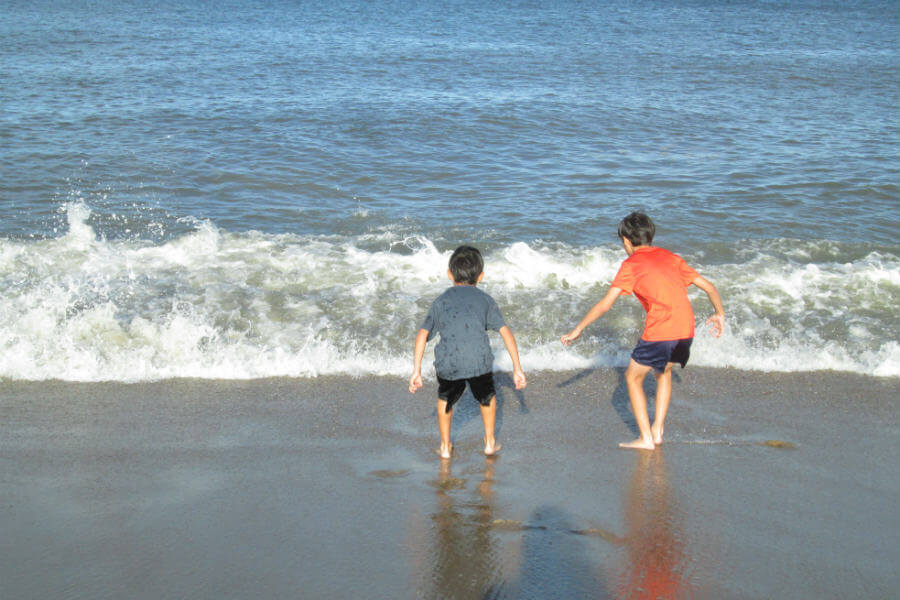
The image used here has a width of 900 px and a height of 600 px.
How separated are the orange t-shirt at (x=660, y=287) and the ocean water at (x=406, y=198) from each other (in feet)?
6.55

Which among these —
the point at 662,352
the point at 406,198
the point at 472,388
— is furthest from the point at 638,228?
the point at 406,198

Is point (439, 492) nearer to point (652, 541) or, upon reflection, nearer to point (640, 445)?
point (652, 541)

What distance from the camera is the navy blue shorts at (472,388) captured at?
195 inches

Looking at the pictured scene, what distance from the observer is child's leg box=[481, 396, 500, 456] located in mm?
5055

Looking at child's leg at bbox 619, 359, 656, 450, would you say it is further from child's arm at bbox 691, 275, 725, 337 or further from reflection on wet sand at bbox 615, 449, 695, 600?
child's arm at bbox 691, 275, 725, 337

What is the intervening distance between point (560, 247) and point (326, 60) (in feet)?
57.5

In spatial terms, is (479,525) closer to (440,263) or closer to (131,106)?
(440,263)

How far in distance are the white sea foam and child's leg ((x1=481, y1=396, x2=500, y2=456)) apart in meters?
1.74

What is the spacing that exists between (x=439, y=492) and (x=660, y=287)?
1.85 metres

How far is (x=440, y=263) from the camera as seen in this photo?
9.48 meters

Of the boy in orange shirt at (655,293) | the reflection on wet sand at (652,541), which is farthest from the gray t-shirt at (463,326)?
the reflection on wet sand at (652,541)

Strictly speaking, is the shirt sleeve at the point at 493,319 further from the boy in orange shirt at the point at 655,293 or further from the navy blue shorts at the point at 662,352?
the navy blue shorts at the point at 662,352

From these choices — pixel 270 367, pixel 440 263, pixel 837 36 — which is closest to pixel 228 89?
pixel 440 263

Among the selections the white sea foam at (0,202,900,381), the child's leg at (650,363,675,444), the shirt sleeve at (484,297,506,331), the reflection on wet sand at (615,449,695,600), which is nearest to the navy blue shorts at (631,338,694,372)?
the child's leg at (650,363,675,444)
